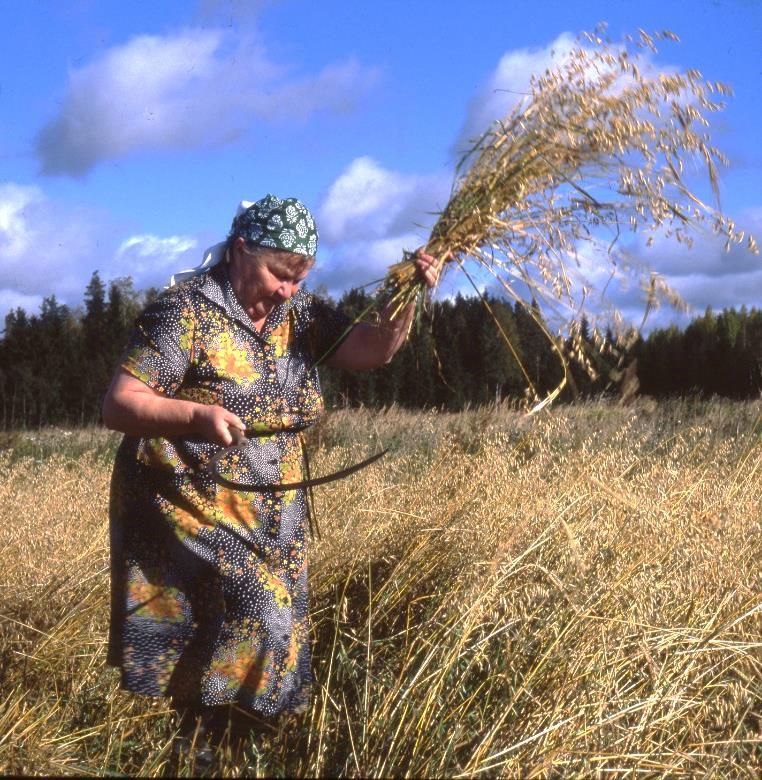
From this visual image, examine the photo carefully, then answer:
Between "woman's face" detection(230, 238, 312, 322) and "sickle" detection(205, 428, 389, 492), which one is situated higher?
"woman's face" detection(230, 238, 312, 322)

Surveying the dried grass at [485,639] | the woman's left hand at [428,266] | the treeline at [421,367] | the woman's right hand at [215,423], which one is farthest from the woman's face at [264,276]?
the treeline at [421,367]

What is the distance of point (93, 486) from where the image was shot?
6254mm

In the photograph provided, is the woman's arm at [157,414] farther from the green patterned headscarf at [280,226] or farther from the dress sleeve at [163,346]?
the green patterned headscarf at [280,226]

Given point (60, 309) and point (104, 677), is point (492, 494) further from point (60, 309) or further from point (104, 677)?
point (60, 309)

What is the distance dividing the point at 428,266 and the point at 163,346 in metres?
0.75

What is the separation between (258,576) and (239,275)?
2.80 ft

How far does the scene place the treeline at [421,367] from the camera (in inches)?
556

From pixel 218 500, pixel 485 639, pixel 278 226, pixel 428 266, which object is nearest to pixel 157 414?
pixel 218 500

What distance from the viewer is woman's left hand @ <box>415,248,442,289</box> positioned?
281 cm

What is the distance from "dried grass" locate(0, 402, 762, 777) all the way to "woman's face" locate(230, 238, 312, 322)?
965 millimetres

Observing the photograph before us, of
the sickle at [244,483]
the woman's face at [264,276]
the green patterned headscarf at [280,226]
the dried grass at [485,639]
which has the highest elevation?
the green patterned headscarf at [280,226]

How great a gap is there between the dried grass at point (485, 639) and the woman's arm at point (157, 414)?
31.6 inches

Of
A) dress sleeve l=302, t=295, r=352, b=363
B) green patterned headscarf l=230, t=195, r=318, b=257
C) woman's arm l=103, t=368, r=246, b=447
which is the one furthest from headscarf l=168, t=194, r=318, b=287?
woman's arm l=103, t=368, r=246, b=447

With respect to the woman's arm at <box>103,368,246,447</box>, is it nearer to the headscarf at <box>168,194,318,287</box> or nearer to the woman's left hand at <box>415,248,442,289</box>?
the headscarf at <box>168,194,318,287</box>
